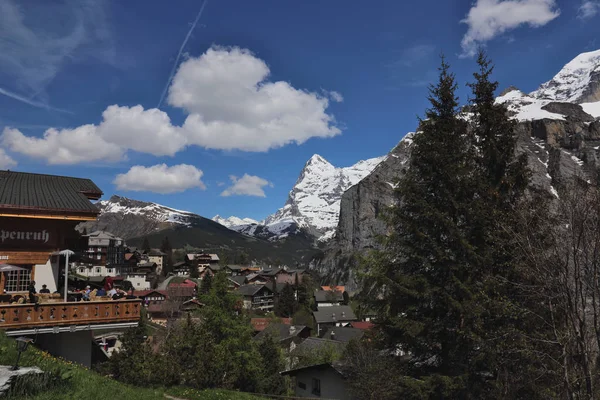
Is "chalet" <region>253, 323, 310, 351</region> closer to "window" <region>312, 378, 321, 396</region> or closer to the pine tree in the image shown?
"window" <region>312, 378, 321, 396</region>

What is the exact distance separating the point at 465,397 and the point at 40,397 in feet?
44.5

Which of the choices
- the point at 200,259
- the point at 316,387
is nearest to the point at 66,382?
the point at 316,387

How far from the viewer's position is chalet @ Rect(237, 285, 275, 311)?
114056 mm

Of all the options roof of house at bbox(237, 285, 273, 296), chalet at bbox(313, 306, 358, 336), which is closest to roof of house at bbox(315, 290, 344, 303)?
roof of house at bbox(237, 285, 273, 296)

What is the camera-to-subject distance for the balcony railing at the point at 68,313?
14156mm

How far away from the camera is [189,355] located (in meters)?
21.3

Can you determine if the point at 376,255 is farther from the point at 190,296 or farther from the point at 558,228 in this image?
the point at 190,296

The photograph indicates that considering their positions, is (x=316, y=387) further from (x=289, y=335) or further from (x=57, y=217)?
(x=289, y=335)

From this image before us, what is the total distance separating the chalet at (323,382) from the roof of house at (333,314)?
59.9 metres

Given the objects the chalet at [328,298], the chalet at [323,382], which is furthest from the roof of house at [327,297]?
the chalet at [323,382]

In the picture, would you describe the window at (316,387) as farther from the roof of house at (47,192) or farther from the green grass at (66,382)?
the roof of house at (47,192)

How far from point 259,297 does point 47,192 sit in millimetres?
102622

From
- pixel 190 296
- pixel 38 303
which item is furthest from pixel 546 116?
pixel 38 303

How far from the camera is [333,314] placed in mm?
93062
